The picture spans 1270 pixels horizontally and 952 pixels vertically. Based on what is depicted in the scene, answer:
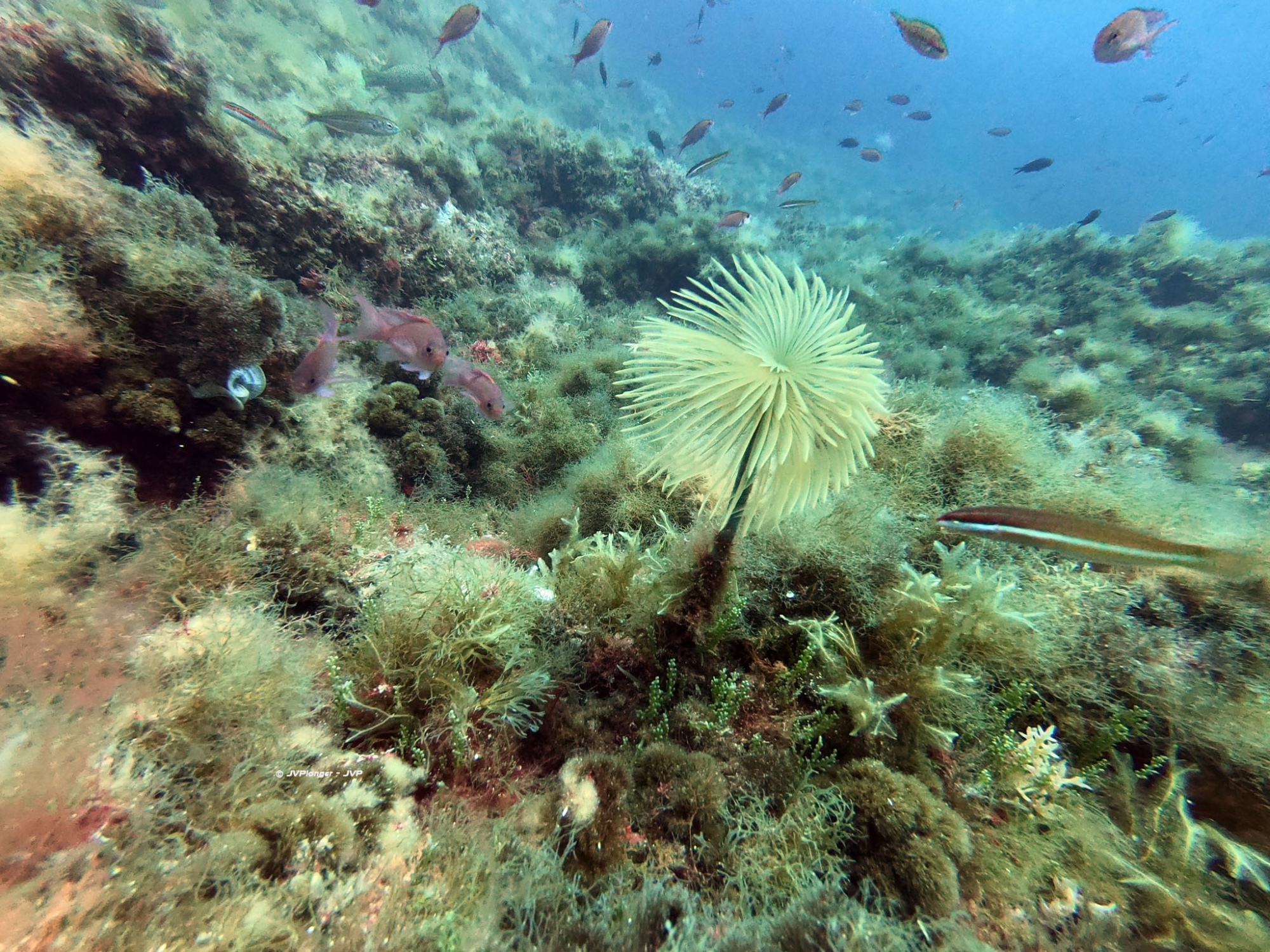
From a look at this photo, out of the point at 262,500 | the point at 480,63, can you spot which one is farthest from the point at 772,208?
the point at 262,500

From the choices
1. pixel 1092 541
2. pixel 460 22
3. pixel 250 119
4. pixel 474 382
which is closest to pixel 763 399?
pixel 1092 541

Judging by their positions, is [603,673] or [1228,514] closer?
[603,673]

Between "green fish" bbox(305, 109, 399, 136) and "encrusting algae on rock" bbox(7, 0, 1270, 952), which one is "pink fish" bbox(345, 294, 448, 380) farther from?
"green fish" bbox(305, 109, 399, 136)

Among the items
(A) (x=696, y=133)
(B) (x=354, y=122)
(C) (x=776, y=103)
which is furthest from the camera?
(C) (x=776, y=103)

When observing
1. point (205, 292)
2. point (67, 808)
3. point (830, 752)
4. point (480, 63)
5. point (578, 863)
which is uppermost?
point (480, 63)

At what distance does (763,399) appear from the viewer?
6.17ft

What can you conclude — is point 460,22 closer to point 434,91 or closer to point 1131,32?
point 434,91

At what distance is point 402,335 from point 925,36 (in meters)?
11.4

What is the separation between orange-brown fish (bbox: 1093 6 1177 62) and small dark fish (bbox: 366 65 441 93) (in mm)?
17526

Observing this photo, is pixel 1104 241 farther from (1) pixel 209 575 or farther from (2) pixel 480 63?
(2) pixel 480 63

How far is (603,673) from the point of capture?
2.44 metres

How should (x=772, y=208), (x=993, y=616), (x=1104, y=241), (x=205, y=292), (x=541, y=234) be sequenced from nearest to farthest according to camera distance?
(x=993, y=616) → (x=205, y=292) → (x=541, y=234) → (x=1104, y=241) → (x=772, y=208)

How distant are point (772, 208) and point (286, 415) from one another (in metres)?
29.5

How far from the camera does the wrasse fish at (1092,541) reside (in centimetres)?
177
